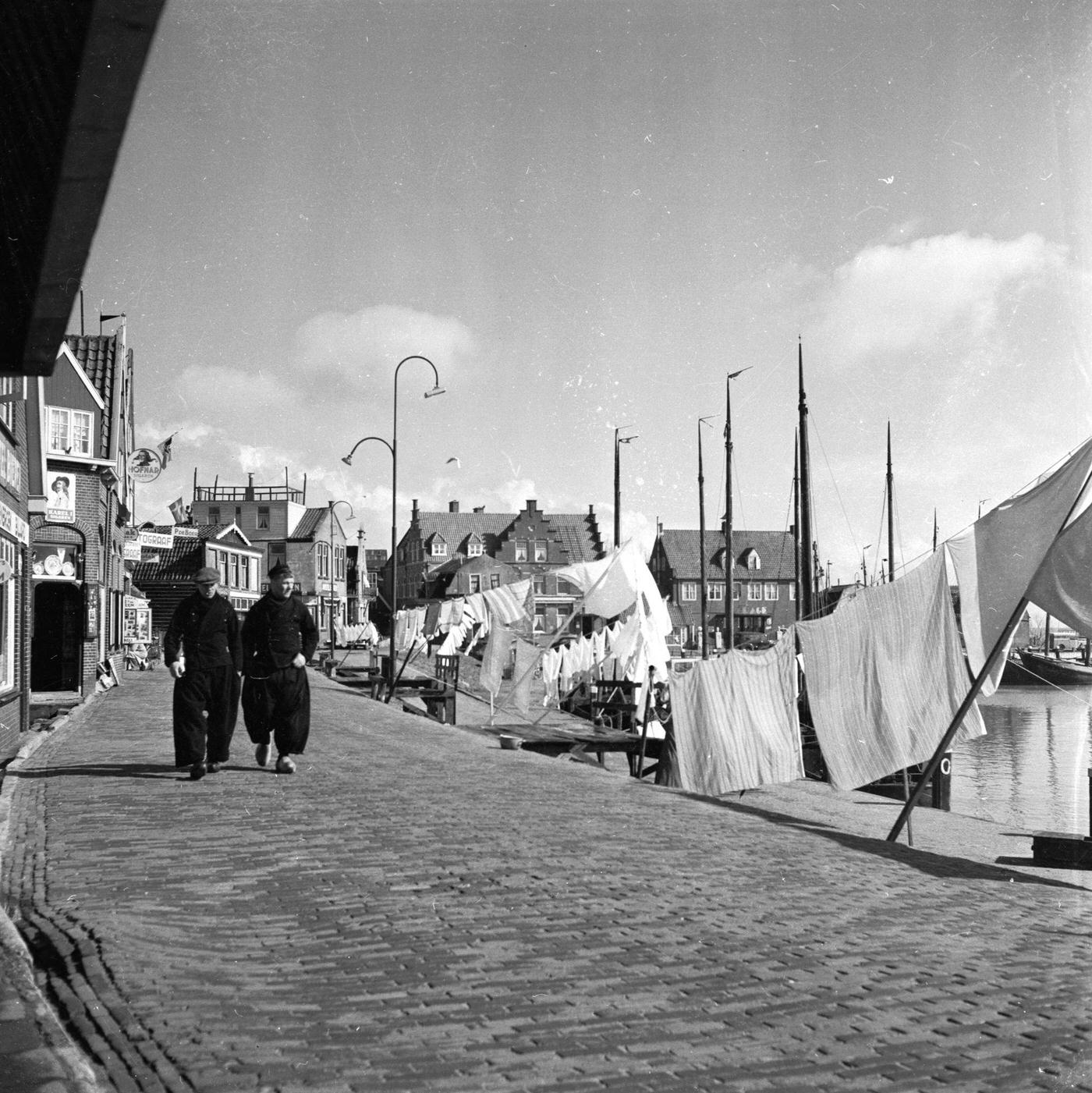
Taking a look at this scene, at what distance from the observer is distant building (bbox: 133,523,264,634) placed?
62719mm

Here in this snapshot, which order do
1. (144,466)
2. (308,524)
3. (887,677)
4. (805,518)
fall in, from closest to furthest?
(887,677) → (805,518) → (144,466) → (308,524)

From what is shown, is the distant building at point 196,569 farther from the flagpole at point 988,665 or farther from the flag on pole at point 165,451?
the flagpole at point 988,665

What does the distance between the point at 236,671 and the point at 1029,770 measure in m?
22.7

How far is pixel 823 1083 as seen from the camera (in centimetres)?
344

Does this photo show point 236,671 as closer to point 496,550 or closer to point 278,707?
point 278,707

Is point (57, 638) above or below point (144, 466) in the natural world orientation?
below

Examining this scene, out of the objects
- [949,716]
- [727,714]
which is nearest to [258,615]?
[727,714]

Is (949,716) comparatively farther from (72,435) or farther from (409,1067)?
(72,435)

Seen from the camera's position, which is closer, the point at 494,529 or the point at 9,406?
the point at 9,406

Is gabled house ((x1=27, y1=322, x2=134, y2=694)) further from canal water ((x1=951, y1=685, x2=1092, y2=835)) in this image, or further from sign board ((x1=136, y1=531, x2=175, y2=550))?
canal water ((x1=951, y1=685, x2=1092, y2=835))

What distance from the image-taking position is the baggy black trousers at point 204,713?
969cm

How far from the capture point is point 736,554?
93.9 metres

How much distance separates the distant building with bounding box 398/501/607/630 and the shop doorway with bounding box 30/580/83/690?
67.3 metres

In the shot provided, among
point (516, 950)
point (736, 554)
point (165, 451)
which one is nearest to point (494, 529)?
point (736, 554)
